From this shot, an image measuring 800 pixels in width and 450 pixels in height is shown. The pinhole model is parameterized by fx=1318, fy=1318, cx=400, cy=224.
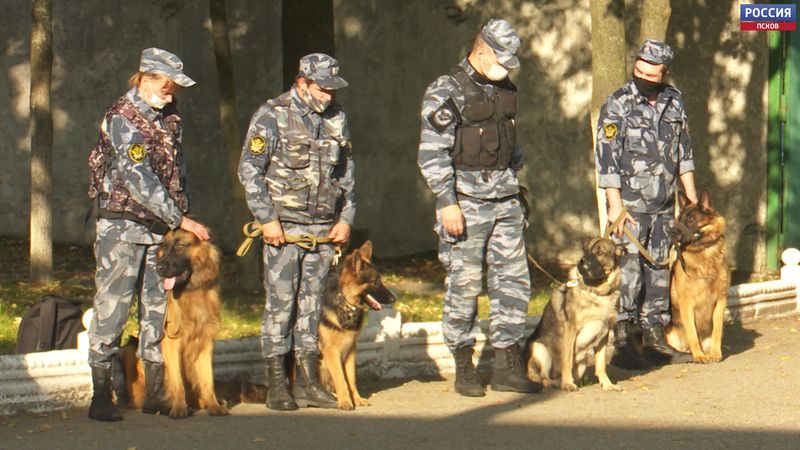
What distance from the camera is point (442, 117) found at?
8.68 meters

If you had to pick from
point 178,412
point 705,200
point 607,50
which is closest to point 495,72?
point 705,200

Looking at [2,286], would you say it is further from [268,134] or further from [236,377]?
[268,134]

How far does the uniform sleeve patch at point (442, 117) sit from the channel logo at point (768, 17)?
740 centimetres

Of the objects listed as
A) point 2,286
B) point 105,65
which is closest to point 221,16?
point 2,286

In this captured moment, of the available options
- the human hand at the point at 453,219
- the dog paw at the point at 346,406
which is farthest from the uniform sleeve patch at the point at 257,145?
the dog paw at the point at 346,406

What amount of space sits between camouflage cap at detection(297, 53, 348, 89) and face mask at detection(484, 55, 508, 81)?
3.27 ft

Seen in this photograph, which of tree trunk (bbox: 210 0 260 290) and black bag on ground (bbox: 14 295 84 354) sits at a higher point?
tree trunk (bbox: 210 0 260 290)

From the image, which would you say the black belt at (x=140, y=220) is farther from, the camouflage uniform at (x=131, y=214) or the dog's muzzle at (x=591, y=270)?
the dog's muzzle at (x=591, y=270)

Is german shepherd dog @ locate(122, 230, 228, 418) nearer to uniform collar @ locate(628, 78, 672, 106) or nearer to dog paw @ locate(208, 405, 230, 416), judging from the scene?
dog paw @ locate(208, 405, 230, 416)

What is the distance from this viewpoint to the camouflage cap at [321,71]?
329 inches

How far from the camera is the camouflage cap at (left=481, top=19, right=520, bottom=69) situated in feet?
28.0

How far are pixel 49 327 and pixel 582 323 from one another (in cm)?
365

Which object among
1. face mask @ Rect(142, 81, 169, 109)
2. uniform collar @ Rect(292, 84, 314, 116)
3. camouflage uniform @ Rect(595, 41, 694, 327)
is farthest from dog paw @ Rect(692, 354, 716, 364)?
face mask @ Rect(142, 81, 169, 109)

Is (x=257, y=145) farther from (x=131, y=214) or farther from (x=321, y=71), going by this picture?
(x=131, y=214)
